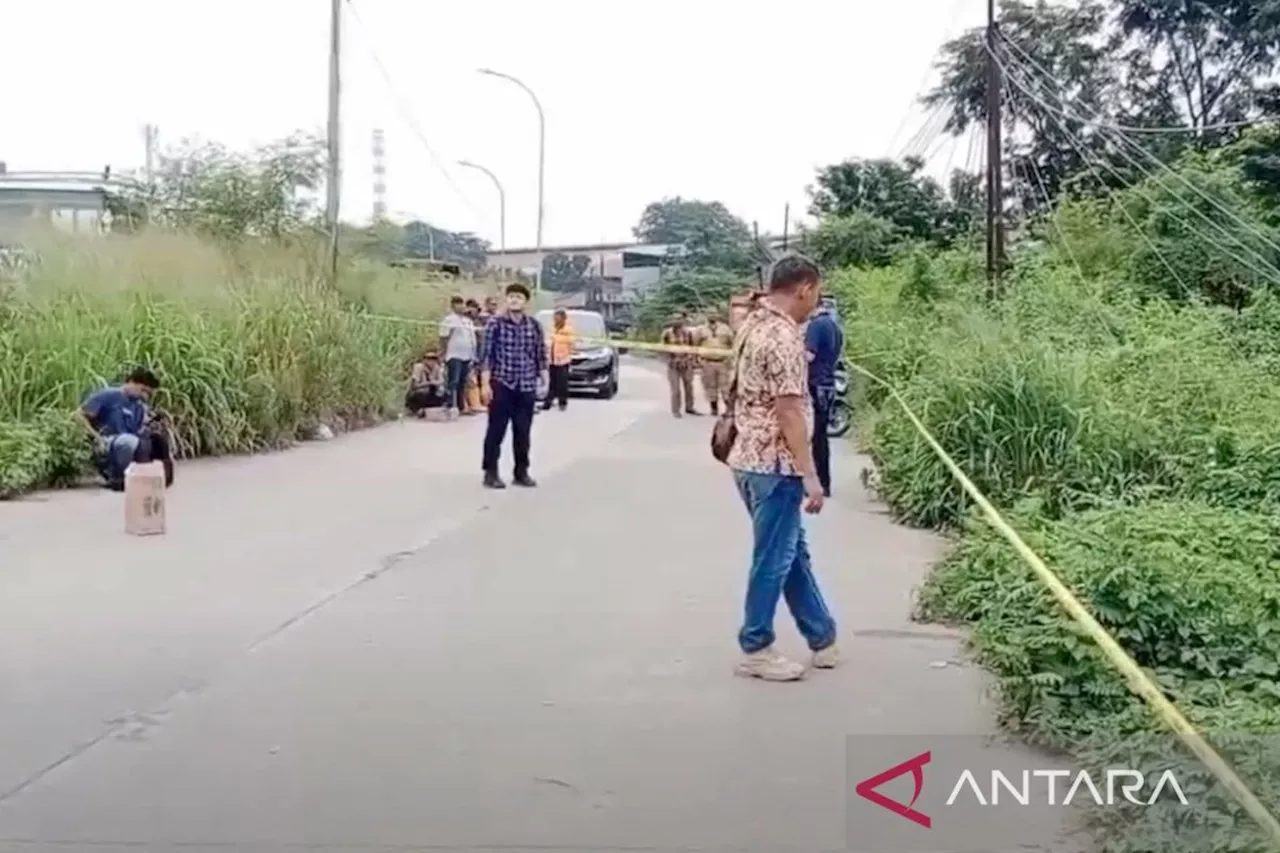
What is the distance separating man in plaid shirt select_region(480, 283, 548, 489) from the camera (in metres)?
13.2

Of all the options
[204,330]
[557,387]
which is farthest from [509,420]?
[557,387]

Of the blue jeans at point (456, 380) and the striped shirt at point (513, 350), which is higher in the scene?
the striped shirt at point (513, 350)

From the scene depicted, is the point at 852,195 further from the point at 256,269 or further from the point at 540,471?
the point at 540,471

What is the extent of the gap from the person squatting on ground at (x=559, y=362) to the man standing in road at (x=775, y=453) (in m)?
18.1

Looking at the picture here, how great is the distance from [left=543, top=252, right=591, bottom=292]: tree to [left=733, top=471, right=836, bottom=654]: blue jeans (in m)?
73.2

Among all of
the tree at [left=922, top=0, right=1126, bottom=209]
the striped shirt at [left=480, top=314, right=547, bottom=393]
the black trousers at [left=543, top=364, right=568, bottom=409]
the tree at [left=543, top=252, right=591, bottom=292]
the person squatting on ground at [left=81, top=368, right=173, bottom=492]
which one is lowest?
the black trousers at [left=543, top=364, right=568, bottom=409]

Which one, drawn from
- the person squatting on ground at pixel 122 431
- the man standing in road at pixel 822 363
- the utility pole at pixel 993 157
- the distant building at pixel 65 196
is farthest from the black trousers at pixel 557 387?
the man standing in road at pixel 822 363

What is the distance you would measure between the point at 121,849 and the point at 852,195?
3531 cm

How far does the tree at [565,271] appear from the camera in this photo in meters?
81.2

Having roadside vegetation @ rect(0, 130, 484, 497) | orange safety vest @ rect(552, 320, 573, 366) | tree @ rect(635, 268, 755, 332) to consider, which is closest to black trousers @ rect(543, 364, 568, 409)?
orange safety vest @ rect(552, 320, 573, 366)

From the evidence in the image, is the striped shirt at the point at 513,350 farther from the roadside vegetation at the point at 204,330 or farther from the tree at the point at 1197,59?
the tree at the point at 1197,59

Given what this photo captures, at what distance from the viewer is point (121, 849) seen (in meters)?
4.69

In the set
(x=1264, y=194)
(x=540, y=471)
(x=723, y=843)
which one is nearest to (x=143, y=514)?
(x=540, y=471)

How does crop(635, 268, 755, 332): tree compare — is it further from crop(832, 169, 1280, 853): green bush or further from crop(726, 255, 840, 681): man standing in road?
crop(726, 255, 840, 681): man standing in road
